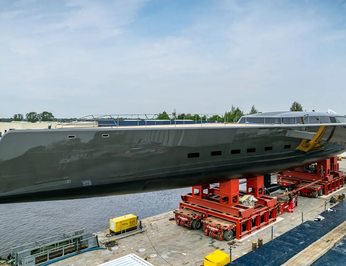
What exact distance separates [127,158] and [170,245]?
13.7 feet

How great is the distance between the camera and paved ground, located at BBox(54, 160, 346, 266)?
32.9ft

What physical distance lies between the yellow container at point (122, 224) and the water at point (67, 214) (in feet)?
14.8

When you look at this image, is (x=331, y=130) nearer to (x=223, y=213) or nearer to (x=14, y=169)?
(x=223, y=213)

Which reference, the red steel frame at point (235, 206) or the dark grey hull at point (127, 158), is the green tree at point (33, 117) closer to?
the dark grey hull at point (127, 158)

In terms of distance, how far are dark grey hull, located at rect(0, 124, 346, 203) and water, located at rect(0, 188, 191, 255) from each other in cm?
789

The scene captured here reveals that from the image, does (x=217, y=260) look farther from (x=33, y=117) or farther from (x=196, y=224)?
(x=33, y=117)

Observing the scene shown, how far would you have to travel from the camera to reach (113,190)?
9250 millimetres

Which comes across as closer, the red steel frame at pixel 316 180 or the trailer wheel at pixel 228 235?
the trailer wheel at pixel 228 235

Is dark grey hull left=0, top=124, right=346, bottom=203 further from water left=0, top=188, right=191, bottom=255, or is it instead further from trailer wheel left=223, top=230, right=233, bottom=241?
water left=0, top=188, right=191, bottom=255

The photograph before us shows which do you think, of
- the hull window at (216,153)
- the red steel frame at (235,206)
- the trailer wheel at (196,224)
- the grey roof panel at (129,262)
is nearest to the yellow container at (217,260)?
the grey roof panel at (129,262)

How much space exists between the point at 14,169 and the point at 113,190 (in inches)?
113

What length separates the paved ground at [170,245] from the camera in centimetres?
1004

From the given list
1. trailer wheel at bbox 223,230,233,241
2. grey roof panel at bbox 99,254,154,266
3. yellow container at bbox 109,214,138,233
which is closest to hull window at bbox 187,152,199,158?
trailer wheel at bbox 223,230,233,241

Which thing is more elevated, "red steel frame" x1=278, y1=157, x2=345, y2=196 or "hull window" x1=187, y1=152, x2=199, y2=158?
"hull window" x1=187, y1=152, x2=199, y2=158
